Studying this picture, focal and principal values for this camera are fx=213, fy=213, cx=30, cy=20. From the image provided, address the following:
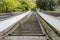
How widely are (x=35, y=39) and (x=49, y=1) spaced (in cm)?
6661

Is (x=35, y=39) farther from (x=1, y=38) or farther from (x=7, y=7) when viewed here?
(x=7, y=7)

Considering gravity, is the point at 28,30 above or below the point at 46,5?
above

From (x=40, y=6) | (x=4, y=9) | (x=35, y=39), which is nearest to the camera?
(x=35, y=39)

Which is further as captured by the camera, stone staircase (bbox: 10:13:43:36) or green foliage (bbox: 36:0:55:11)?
green foliage (bbox: 36:0:55:11)

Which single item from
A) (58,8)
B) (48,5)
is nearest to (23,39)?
(48,5)

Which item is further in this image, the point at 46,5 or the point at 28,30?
the point at 46,5

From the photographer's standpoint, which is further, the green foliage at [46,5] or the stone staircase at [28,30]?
the green foliage at [46,5]

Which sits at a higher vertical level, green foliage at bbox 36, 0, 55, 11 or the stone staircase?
the stone staircase

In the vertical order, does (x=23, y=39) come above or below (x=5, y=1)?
above

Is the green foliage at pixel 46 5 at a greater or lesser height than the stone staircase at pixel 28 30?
lesser

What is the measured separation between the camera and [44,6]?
2813 inches

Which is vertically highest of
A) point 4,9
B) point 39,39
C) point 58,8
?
point 39,39

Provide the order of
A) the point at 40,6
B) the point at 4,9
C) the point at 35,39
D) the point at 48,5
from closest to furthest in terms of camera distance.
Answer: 1. the point at 35,39
2. the point at 4,9
3. the point at 48,5
4. the point at 40,6

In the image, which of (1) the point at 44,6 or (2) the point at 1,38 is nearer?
(2) the point at 1,38
